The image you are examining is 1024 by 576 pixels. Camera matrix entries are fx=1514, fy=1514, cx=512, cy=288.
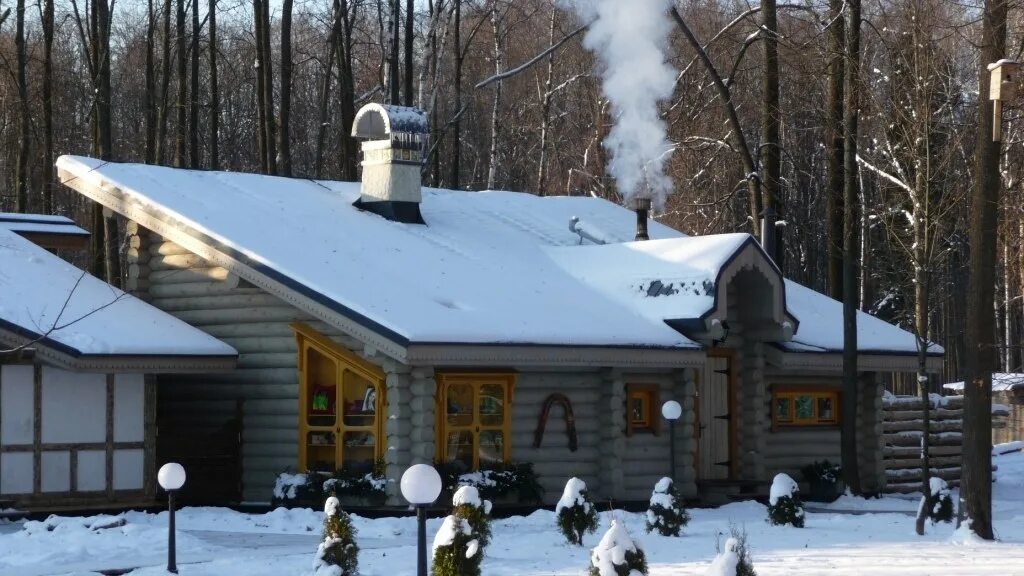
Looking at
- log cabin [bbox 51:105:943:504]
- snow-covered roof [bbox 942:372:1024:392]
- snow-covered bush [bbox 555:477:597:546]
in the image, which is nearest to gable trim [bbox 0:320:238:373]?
log cabin [bbox 51:105:943:504]

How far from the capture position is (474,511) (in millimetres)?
13852

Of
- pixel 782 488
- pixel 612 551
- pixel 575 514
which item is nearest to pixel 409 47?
pixel 782 488

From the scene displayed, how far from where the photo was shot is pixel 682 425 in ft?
69.8

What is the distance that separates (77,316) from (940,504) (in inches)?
425

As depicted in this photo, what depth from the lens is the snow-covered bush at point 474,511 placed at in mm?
13531

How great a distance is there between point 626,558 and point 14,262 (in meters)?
12.2

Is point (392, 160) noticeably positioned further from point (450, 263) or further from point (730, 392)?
point (730, 392)

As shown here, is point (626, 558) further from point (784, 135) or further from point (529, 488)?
point (784, 135)

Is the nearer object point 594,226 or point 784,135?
point 594,226

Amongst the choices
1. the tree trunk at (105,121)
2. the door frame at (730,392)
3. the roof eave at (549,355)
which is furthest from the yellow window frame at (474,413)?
the tree trunk at (105,121)

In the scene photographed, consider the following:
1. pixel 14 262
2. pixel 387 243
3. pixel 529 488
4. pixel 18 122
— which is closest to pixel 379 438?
pixel 529 488

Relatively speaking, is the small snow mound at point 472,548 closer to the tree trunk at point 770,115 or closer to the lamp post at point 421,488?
the lamp post at point 421,488

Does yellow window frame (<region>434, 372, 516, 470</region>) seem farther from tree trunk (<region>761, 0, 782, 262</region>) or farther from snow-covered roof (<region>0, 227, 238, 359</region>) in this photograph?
tree trunk (<region>761, 0, 782, 262</region>)

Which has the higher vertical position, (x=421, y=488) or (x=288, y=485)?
(x=421, y=488)
